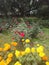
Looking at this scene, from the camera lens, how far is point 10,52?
17.7ft

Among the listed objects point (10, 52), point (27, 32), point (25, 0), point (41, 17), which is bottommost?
point (41, 17)

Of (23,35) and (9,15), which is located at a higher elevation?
(23,35)

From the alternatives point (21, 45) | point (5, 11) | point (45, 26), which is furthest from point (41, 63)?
point (5, 11)

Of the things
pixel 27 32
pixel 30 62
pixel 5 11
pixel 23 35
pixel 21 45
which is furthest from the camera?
pixel 5 11

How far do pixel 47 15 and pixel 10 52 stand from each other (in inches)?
282

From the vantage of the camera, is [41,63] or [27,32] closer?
[41,63]

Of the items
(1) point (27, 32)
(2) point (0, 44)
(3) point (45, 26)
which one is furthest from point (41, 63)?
(3) point (45, 26)

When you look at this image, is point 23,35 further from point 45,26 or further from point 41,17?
point 41,17

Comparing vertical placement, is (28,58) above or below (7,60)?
above

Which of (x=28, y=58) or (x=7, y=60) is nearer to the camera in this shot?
(x=28, y=58)

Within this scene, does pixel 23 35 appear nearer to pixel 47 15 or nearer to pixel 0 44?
pixel 0 44

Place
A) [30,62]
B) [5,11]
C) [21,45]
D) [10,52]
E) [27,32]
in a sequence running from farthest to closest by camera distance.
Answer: [5,11] → [27,32] → [21,45] → [10,52] → [30,62]

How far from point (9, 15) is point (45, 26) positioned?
7.57 ft

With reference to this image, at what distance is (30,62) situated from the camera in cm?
483
